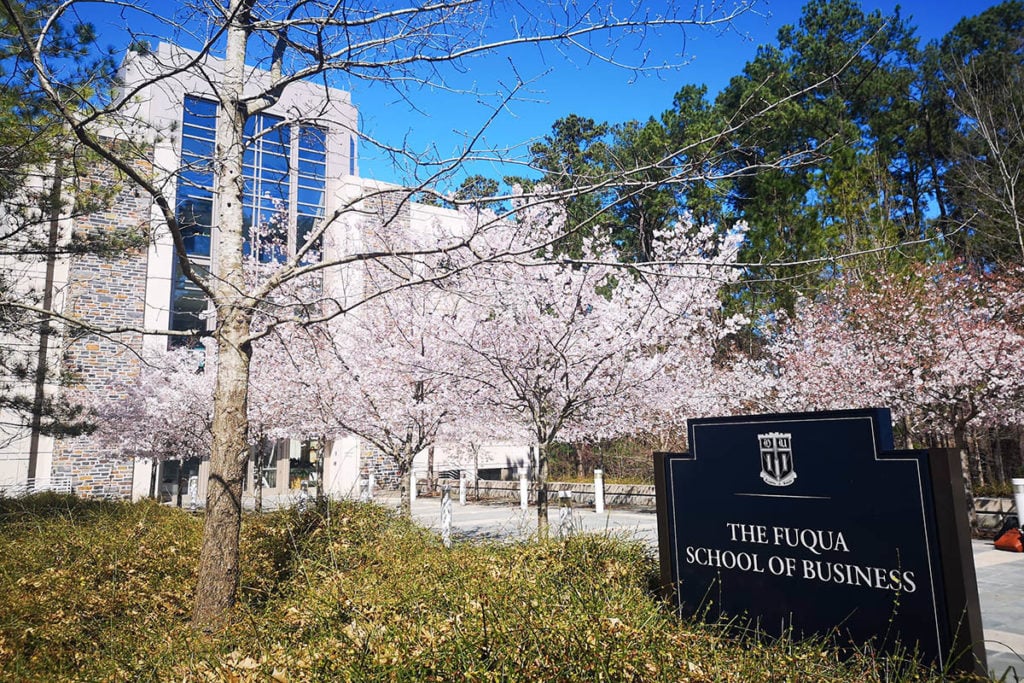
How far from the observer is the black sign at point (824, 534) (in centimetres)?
385

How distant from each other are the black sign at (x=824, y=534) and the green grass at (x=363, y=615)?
258mm

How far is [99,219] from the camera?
832 inches

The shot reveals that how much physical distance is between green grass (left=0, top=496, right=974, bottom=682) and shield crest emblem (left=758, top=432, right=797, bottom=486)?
1118 millimetres

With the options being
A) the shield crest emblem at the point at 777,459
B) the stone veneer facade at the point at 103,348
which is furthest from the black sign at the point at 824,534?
the stone veneer facade at the point at 103,348

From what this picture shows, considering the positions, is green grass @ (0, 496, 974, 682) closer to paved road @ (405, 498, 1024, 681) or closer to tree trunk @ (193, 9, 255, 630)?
tree trunk @ (193, 9, 255, 630)

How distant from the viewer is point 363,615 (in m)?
4.10

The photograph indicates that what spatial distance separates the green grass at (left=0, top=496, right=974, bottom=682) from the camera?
321 centimetres

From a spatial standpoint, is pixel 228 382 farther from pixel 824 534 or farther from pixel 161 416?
pixel 161 416

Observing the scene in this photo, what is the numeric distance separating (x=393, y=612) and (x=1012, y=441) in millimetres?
22867

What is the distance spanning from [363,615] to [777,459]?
10.2ft

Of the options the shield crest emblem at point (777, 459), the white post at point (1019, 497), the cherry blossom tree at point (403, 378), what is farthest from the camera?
the cherry blossom tree at point (403, 378)

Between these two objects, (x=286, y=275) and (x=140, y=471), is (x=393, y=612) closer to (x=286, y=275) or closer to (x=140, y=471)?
(x=286, y=275)

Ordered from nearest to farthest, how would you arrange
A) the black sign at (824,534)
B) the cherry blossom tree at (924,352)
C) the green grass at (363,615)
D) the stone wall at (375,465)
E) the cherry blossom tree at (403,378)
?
1. the green grass at (363,615)
2. the black sign at (824,534)
3. the cherry blossom tree at (403,378)
4. the cherry blossom tree at (924,352)
5. the stone wall at (375,465)

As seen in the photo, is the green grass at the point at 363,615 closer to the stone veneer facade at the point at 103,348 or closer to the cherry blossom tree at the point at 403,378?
the cherry blossom tree at the point at 403,378
